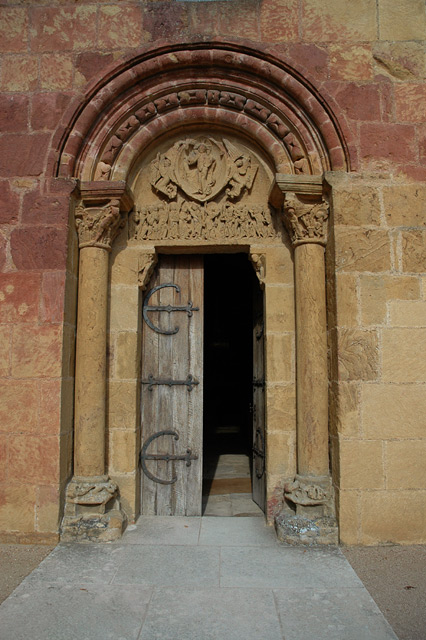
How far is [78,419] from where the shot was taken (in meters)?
3.69

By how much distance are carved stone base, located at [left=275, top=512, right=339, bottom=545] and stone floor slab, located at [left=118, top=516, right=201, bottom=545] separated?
0.66m

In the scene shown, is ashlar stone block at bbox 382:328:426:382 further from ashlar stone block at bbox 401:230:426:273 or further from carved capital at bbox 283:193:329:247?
carved capital at bbox 283:193:329:247

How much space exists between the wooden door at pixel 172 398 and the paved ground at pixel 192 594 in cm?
57

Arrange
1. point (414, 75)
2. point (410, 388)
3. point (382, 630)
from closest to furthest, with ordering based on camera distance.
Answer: point (382, 630) < point (410, 388) < point (414, 75)

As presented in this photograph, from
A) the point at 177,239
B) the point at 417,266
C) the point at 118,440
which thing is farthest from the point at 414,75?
the point at 118,440

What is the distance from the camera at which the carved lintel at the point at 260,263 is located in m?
4.00

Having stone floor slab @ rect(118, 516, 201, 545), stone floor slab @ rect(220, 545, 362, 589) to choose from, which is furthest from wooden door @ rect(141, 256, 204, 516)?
stone floor slab @ rect(220, 545, 362, 589)

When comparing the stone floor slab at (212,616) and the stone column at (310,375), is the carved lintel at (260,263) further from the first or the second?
the stone floor slab at (212,616)

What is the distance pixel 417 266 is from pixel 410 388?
0.90m

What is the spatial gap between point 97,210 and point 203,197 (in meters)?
0.90

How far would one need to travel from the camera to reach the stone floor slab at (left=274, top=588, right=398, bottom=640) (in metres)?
2.29

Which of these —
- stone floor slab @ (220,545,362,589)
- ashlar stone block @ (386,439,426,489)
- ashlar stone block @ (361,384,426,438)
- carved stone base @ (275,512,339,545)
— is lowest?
stone floor slab @ (220,545,362,589)

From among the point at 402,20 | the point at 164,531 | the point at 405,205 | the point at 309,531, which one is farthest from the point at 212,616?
the point at 402,20

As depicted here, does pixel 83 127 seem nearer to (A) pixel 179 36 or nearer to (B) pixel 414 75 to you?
(A) pixel 179 36
